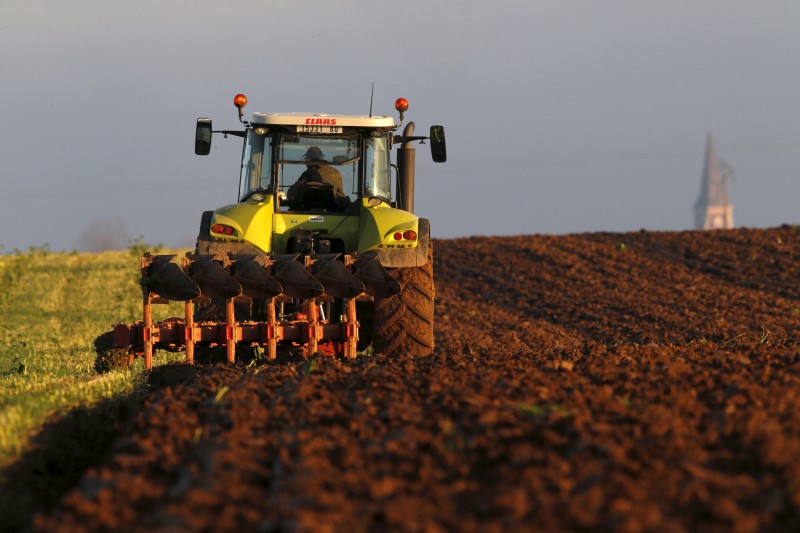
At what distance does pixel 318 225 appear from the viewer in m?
10.9

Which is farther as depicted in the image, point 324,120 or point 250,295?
point 324,120

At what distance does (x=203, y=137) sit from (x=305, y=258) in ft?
7.05

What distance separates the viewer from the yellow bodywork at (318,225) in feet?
34.4

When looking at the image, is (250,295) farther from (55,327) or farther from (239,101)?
(55,327)

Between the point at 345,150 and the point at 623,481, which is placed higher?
the point at 345,150

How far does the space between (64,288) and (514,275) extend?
9.73 m

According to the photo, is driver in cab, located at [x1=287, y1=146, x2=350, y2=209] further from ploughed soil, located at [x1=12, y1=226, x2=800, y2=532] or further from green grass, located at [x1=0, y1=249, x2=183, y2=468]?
ploughed soil, located at [x1=12, y1=226, x2=800, y2=532]

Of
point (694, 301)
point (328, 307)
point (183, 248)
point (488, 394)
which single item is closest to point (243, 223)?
point (328, 307)

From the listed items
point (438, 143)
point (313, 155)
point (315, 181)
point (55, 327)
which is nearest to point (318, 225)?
point (315, 181)

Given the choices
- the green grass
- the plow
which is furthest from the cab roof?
the green grass

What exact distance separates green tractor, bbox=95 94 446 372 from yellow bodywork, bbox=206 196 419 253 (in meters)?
0.01

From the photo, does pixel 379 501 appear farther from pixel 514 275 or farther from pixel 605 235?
pixel 605 235

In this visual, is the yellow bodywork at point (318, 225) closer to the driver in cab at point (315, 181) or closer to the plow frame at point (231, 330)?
the driver in cab at point (315, 181)

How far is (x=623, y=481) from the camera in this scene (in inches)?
162
